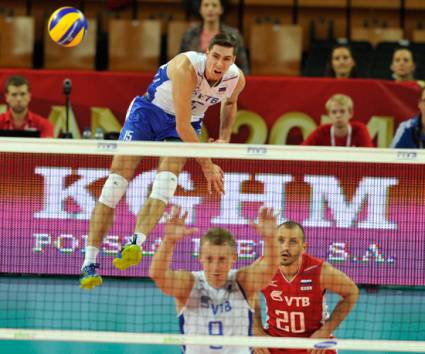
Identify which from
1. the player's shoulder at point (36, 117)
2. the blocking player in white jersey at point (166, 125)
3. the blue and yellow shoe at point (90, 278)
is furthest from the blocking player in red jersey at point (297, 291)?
the player's shoulder at point (36, 117)

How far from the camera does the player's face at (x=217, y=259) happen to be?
712 cm

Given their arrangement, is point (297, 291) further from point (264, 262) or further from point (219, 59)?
point (219, 59)

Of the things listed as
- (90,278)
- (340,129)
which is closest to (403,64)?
(340,129)

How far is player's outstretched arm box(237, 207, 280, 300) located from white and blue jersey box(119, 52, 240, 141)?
7.35 ft

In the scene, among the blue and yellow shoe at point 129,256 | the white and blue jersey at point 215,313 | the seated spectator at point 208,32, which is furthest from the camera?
the seated spectator at point 208,32

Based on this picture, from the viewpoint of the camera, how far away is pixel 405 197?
37.8 ft

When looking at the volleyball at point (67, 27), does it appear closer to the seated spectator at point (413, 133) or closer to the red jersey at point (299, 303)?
the red jersey at point (299, 303)

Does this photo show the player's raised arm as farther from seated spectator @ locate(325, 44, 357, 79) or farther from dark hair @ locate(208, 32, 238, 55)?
seated spectator @ locate(325, 44, 357, 79)

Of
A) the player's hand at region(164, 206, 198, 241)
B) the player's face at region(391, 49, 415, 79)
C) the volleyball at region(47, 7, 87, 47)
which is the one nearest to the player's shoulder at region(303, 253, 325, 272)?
the player's hand at region(164, 206, 198, 241)

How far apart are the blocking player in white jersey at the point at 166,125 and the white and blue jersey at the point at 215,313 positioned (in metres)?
1.17

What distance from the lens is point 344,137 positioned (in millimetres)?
12523

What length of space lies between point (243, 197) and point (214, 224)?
0.48 meters

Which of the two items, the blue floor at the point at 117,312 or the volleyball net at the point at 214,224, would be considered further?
the volleyball net at the point at 214,224

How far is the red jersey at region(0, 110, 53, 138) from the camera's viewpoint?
1248cm
